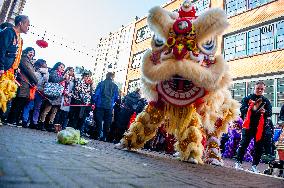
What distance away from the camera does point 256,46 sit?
15.3 meters

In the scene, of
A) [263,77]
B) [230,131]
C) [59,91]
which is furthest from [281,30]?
[59,91]

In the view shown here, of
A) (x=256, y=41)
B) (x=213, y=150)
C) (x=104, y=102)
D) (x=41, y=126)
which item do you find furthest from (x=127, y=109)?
(x=256, y=41)

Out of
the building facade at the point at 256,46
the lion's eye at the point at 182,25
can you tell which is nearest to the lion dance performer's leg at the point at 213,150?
the lion's eye at the point at 182,25

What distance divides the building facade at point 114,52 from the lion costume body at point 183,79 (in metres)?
26.8

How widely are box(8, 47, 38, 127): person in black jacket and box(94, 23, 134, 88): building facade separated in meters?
24.3

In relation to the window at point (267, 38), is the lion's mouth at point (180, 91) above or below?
below

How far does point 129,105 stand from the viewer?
27.9 feet

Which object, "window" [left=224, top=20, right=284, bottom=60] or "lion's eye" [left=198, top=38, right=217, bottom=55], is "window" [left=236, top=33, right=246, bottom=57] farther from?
"lion's eye" [left=198, top=38, right=217, bottom=55]

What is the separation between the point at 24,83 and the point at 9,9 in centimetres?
993

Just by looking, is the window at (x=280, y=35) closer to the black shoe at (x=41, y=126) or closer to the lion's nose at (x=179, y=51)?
the black shoe at (x=41, y=126)

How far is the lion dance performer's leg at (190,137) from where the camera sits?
3594mm

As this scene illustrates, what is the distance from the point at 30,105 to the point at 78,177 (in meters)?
6.07

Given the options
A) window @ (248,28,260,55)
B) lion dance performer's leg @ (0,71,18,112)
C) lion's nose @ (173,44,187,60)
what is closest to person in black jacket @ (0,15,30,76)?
lion dance performer's leg @ (0,71,18,112)

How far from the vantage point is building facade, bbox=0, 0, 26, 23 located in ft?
45.6
